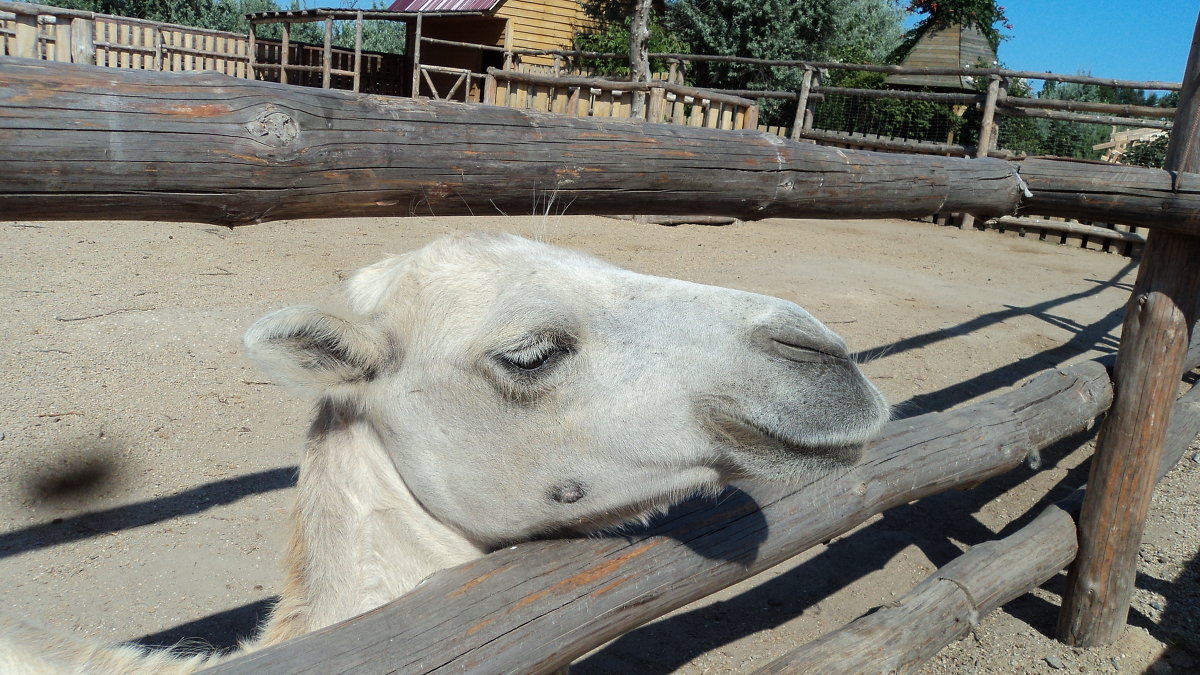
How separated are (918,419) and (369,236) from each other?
6.72m

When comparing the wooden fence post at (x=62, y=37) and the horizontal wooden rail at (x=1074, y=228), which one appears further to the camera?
the wooden fence post at (x=62, y=37)

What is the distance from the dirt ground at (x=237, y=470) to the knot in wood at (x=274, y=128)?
678mm

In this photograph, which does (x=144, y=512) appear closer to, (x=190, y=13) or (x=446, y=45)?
(x=446, y=45)

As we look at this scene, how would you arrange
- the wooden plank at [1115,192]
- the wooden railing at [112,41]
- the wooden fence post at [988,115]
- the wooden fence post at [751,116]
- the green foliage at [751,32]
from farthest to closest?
1. the green foliage at [751,32]
2. the wooden railing at [112,41]
3. the wooden fence post at [751,116]
4. the wooden fence post at [988,115]
5. the wooden plank at [1115,192]

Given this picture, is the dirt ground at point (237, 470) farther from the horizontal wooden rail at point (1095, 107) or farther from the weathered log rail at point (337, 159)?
the horizontal wooden rail at point (1095, 107)

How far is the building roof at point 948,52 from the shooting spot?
22953mm

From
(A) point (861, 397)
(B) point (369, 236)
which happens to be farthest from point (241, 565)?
(B) point (369, 236)

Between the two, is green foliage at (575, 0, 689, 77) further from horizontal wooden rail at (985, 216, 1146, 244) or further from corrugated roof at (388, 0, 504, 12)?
horizontal wooden rail at (985, 216, 1146, 244)

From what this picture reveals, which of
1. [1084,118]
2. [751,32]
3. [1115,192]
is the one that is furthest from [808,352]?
[751,32]

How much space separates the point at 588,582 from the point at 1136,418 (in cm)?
300

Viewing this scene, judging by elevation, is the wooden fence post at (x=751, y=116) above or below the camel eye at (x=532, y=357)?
above

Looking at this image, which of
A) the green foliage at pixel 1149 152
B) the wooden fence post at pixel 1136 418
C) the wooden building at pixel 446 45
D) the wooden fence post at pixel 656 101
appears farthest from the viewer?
the wooden building at pixel 446 45

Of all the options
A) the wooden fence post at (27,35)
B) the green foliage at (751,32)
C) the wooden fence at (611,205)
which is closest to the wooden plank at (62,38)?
the wooden fence post at (27,35)

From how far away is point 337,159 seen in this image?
5.34 ft
